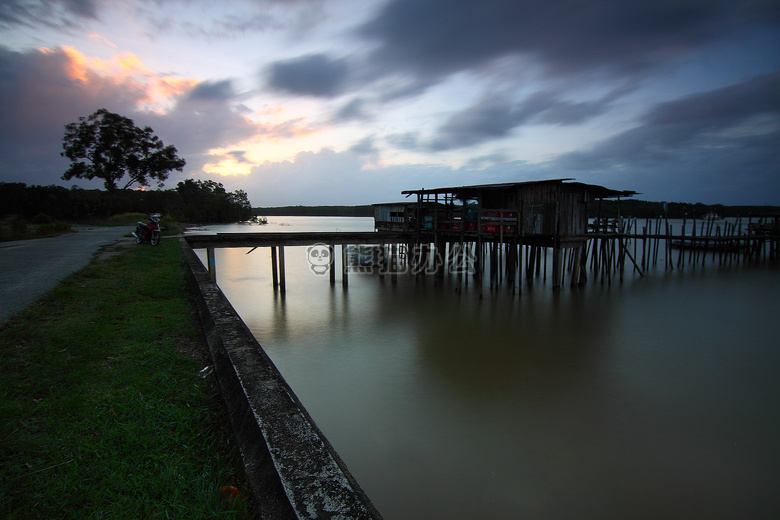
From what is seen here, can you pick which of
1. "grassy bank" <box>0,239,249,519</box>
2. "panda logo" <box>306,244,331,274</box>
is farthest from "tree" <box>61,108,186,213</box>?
"grassy bank" <box>0,239,249,519</box>

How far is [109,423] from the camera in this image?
2.73m

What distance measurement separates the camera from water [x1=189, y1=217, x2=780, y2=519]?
183 inches

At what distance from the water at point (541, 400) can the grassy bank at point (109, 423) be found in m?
2.67

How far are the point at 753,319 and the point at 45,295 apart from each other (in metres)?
19.4

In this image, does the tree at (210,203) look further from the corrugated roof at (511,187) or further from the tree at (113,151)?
the corrugated roof at (511,187)

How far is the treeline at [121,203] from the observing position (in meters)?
31.3

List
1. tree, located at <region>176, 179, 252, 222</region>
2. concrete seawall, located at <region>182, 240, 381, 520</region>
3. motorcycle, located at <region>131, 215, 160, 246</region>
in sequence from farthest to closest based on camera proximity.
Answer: tree, located at <region>176, 179, 252, 222</region> → motorcycle, located at <region>131, 215, 160, 246</region> → concrete seawall, located at <region>182, 240, 381, 520</region>

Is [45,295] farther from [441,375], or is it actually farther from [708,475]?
[708,475]

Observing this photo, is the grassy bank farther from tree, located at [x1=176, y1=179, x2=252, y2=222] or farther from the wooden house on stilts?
tree, located at [x1=176, y1=179, x2=252, y2=222]

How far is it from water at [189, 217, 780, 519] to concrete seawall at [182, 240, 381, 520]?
2.50m

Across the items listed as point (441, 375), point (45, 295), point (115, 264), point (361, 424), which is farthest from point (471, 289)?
point (45, 295)

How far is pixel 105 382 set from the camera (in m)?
3.34

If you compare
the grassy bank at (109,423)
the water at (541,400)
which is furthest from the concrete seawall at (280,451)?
the water at (541,400)

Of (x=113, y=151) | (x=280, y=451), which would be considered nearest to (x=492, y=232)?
(x=280, y=451)
